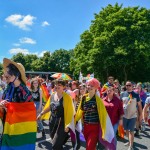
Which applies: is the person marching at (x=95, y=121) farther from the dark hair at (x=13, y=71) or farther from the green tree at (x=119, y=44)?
the green tree at (x=119, y=44)

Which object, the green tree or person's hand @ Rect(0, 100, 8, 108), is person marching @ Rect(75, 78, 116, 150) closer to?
person's hand @ Rect(0, 100, 8, 108)

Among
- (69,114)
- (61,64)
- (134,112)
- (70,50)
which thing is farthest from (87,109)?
(70,50)

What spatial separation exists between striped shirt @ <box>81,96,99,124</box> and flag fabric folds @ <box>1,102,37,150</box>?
1.71 meters

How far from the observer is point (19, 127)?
14.2 feet

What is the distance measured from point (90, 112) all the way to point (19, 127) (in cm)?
198

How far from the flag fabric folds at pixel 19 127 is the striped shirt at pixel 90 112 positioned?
1708mm

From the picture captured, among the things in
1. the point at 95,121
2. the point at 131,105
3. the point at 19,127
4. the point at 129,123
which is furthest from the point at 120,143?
the point at 19,127

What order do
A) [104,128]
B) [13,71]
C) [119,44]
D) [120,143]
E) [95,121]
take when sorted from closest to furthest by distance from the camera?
[13,71]
[104,128]
[95,121]
[120,143]
[119,44]

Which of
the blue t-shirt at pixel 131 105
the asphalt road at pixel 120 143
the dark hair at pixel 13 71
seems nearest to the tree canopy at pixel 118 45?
the asphalt road at pixel 120 143

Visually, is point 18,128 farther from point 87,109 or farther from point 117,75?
point 117,75

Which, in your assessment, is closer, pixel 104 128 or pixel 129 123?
pixel 104 128

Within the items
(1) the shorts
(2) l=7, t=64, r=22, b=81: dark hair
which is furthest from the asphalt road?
(2) l=7, t=64, r=22, b=81: dark hair

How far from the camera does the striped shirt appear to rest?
594cm

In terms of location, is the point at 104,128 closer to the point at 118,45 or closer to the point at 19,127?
the point at 19,127
